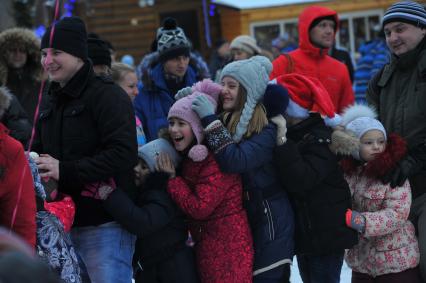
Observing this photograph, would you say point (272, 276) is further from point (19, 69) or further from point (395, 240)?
point (19, 69)

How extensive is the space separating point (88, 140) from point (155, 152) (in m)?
0.45

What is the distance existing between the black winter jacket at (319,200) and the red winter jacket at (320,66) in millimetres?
1647

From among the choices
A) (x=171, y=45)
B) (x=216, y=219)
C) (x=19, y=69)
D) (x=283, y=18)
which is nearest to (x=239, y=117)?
(x=216, y=219)

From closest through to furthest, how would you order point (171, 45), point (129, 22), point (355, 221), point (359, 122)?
point (355, 221) < point (359, 122) < point (171, 45) < point (129, 22)

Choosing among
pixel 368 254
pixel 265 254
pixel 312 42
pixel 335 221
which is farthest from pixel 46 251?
pixel 312 42

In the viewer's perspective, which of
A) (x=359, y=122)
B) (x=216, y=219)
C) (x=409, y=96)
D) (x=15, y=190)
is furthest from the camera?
(x=409, y=96)

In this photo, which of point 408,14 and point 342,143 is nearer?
point 342,143

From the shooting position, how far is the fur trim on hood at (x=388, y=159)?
13.8 feet

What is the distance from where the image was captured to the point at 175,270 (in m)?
3.90

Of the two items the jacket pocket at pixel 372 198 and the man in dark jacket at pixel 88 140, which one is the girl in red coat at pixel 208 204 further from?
the jacket pocket at pixel 372 198

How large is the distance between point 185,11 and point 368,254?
16167 millimetres

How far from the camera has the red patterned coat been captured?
382 centimetres

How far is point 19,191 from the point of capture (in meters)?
3.05

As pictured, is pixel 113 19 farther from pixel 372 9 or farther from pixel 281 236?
pixel 281 236
